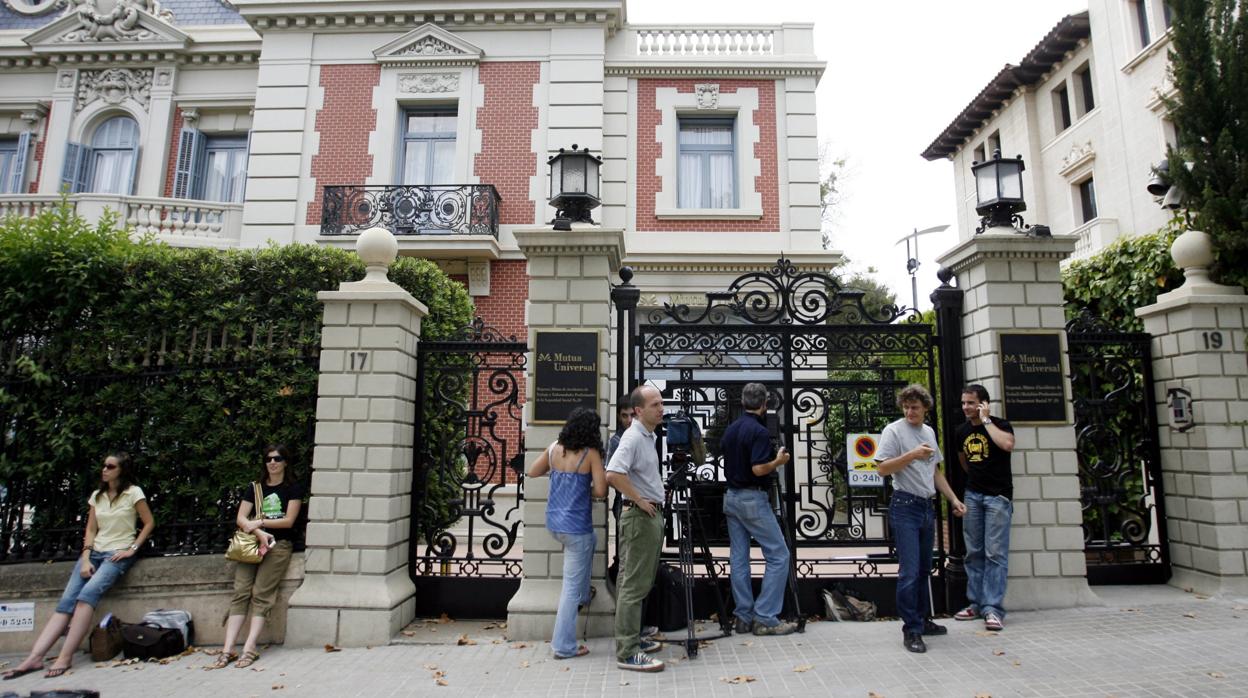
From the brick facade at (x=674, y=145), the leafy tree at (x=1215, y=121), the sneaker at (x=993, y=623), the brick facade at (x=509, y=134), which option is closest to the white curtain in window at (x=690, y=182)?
the brick facade at (x=674, y=145)

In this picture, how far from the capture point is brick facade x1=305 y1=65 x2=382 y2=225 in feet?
42.7

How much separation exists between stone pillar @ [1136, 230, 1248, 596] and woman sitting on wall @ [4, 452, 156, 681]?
29.8ft

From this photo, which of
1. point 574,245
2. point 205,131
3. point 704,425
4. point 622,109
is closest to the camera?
point 574,245

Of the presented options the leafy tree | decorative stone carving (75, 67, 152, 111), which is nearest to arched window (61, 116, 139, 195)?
decorative stone carving (75, 67, 152, 111)

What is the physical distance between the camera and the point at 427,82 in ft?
43.7

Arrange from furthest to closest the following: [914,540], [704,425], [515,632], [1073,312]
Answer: [1073,312], [704,425], [515,632], [914,540]

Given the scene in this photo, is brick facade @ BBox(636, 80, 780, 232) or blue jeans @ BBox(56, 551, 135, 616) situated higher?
brick facade @ BBox(636, 80, 780, 232)

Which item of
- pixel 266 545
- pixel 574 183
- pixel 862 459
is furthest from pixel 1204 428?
pixel 266 545

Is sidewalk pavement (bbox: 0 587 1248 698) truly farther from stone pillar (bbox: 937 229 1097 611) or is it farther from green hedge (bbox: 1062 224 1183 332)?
green hedge (bbox: 1062 224 1183 332)

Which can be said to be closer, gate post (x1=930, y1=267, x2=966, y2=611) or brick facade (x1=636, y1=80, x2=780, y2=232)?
gate post (x1=930, y1=267, x2=966, y2=611)

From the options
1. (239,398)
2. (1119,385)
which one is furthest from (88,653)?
(1119,385)

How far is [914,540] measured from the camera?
4980mm

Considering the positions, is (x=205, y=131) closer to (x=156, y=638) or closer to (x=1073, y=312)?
(x=156, y=638)

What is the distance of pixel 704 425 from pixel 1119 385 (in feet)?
13.5
